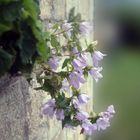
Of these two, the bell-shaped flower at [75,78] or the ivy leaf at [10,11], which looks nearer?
the ivy leaf at [10,11]

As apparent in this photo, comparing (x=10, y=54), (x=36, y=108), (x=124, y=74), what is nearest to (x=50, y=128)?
(x=36, y=108)

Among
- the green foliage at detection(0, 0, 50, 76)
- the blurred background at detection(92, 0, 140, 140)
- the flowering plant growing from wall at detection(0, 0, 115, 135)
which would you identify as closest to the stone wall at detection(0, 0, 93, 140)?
the flowering plant growing from wall at detection(0, 0, 115, 135)

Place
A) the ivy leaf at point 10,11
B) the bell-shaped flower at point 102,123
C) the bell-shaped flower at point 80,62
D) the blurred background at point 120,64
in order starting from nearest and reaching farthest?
the ivy leaf at point 10,11
the bell-shaped flower at point 80,62
the bell-shaped flower at point 102,123
the blurred background at point 120,64

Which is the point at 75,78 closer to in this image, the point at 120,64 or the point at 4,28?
the point at 4,28

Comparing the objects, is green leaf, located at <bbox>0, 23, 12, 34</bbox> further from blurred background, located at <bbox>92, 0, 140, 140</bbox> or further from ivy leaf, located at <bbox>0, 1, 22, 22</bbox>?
blurred background, located at <bbox>92, 0, 140, 140</bbox>

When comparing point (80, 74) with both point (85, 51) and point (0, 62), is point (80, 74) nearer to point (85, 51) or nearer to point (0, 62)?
point (85, 51)

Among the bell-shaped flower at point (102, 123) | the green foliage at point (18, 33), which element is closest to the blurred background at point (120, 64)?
the bell-shaped flower at point (102, 123)

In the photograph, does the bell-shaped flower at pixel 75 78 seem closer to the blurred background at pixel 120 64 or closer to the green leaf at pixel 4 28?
the green leaf at pixel 4 28
